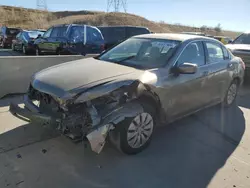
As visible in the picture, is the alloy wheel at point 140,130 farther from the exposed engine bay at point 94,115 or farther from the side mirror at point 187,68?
the side mirror at point 187,68

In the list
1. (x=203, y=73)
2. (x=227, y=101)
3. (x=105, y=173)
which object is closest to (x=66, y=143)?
(x=105, y=173)

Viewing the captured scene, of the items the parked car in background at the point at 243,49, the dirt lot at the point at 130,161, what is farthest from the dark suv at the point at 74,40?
the dirt lot at the point at 130,161

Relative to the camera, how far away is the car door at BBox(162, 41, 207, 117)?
4.06m

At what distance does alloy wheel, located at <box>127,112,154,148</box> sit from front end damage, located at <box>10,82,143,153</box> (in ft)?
0.48

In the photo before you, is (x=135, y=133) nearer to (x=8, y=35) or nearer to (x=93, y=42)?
(x=93, y=42)

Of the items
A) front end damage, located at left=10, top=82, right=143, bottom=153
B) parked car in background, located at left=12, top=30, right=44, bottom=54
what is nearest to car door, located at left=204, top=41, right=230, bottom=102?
front end damage, located at left=10, top=82, right=143, bottom=153

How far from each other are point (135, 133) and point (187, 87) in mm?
1281

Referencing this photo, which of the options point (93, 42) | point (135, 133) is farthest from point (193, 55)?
point (93, 42)

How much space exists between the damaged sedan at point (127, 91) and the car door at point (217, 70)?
0.02 m

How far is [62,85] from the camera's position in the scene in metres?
3.42

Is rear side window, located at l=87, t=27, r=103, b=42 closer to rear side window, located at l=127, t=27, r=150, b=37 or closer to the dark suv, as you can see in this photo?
the dark suv

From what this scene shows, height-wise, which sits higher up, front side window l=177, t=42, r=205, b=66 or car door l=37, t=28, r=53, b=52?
front side window l=177, t=42, r=205, b=66

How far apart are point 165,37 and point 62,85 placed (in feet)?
7.25

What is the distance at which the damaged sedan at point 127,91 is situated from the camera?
10.7ft
